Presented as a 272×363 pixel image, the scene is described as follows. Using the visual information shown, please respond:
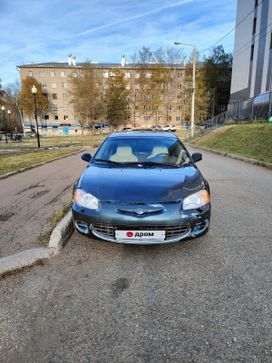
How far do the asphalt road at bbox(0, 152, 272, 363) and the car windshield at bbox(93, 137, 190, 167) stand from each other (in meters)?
Result: 1.35

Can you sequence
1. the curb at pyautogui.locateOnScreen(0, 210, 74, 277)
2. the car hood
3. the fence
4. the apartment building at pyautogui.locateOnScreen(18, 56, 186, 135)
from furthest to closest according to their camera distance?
1. the apartment building at pyautogui.locateOnScreen(18, 56, 186, 135)
2. the fence
3. the car hood
4. the curb at pyautogui.locateOnScreen(0, 210, 74, 277)

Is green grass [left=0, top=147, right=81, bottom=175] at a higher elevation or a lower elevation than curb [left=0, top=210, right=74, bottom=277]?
lower

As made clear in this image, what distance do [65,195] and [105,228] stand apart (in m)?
3.30

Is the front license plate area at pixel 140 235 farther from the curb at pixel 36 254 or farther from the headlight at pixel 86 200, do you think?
the curb at pixel 36 254

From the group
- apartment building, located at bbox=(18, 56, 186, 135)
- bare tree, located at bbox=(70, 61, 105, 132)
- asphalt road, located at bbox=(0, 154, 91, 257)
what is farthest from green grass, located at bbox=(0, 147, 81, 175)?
apartment building, located at bbox=(18, 56, 186, 135)

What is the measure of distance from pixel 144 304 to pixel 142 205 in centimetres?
103

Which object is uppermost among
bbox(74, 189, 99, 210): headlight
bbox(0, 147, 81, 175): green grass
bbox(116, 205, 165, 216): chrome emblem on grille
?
bbox(74, 189, 99, 210): headlight

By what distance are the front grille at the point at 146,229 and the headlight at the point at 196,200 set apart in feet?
0.84

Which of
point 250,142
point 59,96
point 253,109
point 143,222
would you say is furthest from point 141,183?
point 59,96

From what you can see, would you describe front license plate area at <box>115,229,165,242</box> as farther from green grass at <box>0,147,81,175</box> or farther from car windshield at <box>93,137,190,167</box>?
green grass at <box>0,147,81,175</box>

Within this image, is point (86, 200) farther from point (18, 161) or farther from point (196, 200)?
point (18, 161)

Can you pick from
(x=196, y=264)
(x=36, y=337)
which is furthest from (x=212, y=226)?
(x=36, y=337)

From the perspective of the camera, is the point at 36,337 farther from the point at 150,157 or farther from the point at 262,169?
the point at 262,169

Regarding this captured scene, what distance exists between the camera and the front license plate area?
10.1ft
